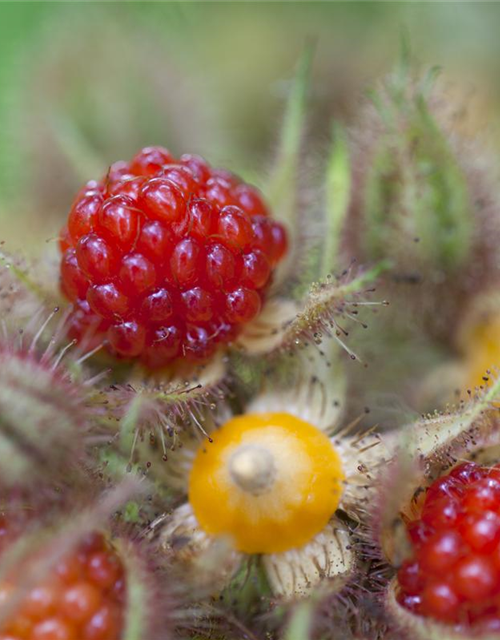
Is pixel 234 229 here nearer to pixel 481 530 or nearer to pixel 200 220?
pixel 200 220

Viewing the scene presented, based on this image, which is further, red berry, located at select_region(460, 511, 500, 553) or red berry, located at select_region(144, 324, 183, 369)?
red berry, located at select_region(144, 324, 183, 369)

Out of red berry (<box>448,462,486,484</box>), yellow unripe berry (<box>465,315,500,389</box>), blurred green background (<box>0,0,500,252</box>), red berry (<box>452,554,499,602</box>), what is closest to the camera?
red berry (<box>452,554,499,602</box>)

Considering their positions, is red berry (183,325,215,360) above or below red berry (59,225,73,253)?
below

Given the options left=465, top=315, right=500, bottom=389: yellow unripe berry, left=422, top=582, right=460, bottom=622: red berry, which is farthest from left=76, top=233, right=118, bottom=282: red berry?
left=465, top=315, right=500, bottom=389: yellow unripe berry

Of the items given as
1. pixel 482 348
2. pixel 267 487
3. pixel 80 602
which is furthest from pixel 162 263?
pixel 482 348

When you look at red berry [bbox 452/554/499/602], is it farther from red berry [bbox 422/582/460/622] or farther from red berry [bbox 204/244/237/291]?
red berry [bbox 204/244/237/291]

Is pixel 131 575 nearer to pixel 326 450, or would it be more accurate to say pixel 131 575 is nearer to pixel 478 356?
pixel 326 450

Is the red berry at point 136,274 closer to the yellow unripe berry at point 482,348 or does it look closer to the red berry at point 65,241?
the red berry at point 65,241
